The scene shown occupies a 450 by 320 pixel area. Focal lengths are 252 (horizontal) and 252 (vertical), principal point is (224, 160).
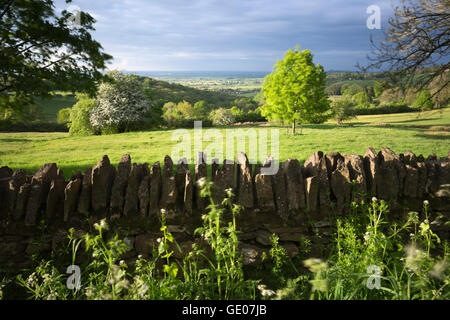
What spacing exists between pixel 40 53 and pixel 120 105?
10.1 m

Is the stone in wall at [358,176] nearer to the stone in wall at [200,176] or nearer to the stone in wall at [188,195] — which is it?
the stone in wall at [200,176]

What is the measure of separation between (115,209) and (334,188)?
289 cm

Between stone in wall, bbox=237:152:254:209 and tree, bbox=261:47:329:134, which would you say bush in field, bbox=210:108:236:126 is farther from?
stone in wall, bbox=237:152:254:209

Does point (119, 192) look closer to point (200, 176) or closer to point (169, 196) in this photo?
point (169, 196)

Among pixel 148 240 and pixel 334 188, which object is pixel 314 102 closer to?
pixel 334 188

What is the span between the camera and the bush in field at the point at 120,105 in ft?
51.6

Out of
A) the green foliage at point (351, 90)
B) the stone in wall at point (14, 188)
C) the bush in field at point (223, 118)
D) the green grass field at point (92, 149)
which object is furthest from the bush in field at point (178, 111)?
the green foliage at point (351, 90)

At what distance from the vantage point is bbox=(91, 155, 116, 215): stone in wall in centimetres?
315

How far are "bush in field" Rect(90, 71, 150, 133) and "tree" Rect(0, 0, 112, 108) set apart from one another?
20.3ft

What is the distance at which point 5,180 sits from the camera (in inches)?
128

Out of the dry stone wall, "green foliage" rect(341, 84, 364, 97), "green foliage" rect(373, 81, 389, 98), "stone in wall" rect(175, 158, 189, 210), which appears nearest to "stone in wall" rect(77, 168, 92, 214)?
the dry stone wall

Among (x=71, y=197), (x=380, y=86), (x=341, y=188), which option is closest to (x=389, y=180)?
(x=341, y=188)
